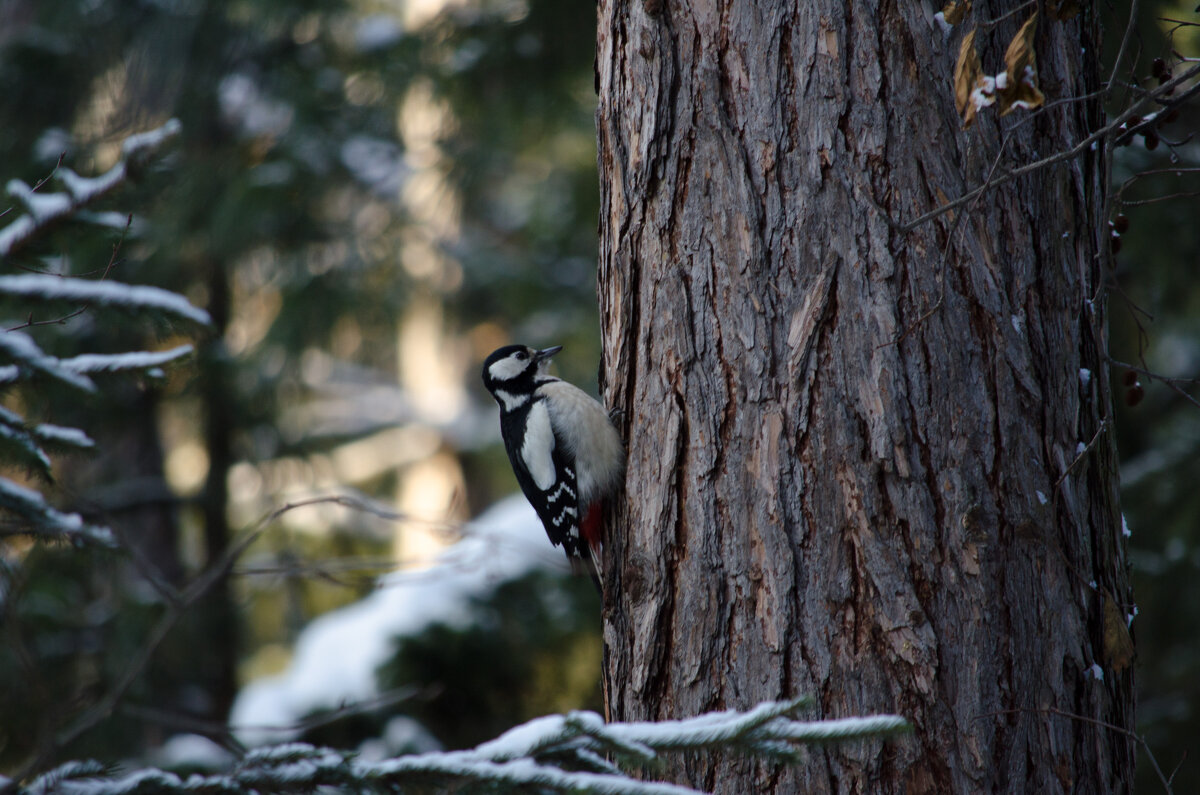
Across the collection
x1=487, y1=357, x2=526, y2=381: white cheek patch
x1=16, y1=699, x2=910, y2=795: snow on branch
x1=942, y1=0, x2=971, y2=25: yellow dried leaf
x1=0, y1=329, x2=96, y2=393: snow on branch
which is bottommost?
x1=16, y1=699, x2=910, y2=795: snow on branch

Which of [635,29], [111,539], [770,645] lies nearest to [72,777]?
[111,539]

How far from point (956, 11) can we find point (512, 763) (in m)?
1.80

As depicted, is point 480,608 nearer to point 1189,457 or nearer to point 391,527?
point 1189,457

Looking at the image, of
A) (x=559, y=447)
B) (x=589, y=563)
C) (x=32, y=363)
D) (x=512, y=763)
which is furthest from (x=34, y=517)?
(x=589, y=563)

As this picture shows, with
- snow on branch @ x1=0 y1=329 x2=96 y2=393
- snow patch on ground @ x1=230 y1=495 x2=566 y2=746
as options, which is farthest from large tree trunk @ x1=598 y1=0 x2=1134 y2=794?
snow patch on ground @ x1=230 y1=495 x2=566 y2=746

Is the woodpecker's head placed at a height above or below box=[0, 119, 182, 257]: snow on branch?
above

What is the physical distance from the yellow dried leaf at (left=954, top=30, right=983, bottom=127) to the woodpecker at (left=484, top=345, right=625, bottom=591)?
50.8 inches

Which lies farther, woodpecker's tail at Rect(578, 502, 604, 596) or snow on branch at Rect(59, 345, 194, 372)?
woodpecker's tail at Rect(578, 502, 604, 596)

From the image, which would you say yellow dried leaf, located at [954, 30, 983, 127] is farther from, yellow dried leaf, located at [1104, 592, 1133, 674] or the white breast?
the white breast

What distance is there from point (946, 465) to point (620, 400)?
3.02ft

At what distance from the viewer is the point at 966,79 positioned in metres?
1.92

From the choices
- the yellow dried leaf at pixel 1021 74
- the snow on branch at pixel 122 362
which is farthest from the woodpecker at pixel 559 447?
the yellow dried leaf at pixel 1021 74

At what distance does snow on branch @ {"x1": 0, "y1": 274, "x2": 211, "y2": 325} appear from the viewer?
74.5 inches

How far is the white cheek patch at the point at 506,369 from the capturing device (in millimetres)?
4348
